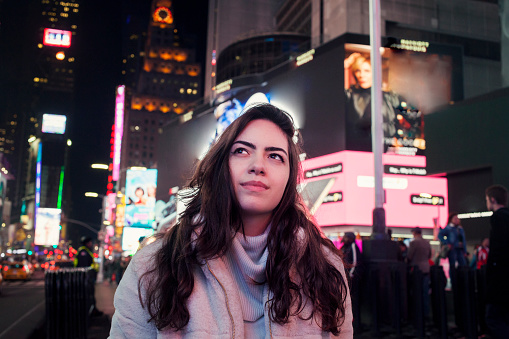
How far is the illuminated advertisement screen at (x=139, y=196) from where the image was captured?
5959 cm

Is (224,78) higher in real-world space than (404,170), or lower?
higher

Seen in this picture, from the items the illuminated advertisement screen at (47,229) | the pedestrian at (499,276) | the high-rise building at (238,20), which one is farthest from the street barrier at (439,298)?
the high-rise building at (238,20)

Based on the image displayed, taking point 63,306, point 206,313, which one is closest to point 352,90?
point 63,306

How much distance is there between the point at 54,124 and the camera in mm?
85938

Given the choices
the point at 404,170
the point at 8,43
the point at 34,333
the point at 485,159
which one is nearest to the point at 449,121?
the point at 485,159

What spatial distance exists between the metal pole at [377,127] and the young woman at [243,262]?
845cm

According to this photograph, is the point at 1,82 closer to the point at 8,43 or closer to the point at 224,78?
the point at 8,43

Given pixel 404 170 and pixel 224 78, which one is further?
pixel 224 78

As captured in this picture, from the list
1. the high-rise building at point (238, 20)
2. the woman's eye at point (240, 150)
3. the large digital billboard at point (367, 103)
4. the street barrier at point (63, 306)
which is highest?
the high-rise building at point (238, 20)

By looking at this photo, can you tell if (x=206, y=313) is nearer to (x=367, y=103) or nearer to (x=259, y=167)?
(x=259, y=167)

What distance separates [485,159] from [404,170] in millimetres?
10478

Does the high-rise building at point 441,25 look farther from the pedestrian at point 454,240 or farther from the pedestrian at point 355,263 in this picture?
the pedestrian at point 355,263

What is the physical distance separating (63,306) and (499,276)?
5.96 meters

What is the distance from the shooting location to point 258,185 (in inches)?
79.1
